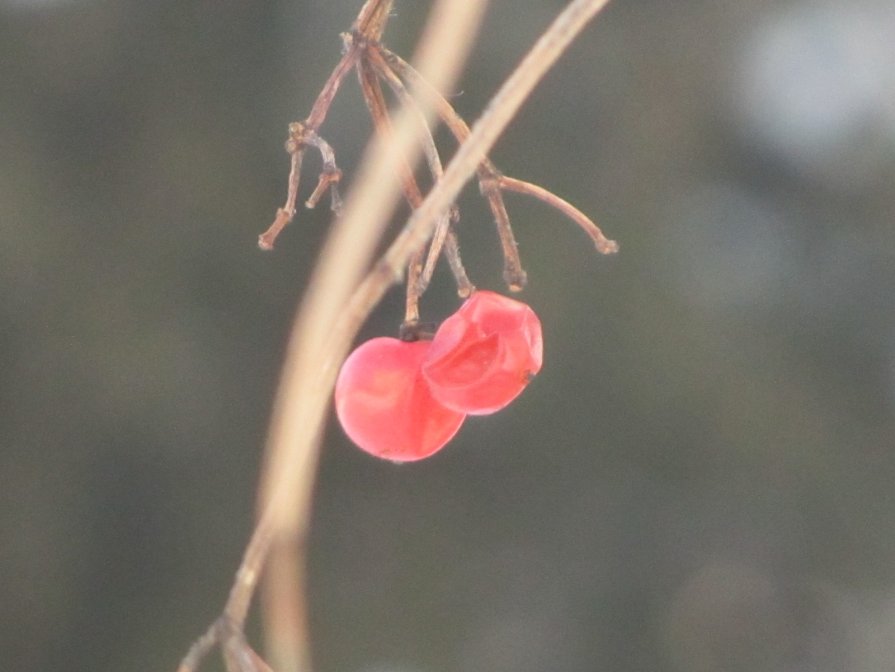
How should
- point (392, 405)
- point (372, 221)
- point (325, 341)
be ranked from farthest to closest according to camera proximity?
point (392, 405), point (372, 221), point (325, 341)

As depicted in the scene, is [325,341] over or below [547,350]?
over

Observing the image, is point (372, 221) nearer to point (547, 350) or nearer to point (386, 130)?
point (386, 130)

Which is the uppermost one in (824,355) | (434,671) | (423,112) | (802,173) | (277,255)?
(802,173)

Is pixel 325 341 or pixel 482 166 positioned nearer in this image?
pixel 325 341

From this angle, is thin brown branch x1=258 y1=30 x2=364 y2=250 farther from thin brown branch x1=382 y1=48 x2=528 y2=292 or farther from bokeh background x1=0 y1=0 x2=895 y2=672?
bokeh background x1=0 y1=0 x2=895 y2=672

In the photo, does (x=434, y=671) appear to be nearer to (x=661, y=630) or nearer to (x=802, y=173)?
(x=661, y=630)

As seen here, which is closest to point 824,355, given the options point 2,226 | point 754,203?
point 754,203

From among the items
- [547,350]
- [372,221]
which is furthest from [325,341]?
[547,350]
